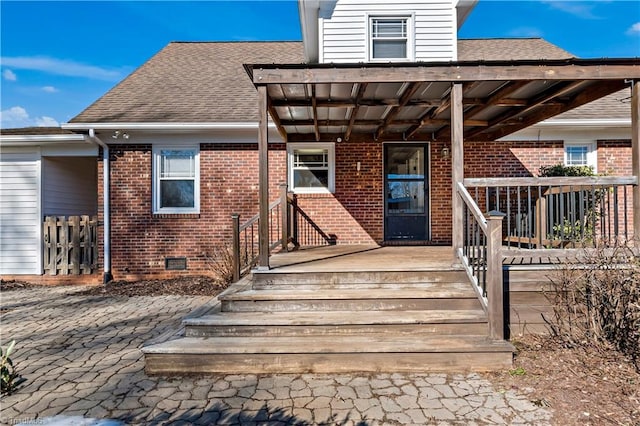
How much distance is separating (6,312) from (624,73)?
30.1ft

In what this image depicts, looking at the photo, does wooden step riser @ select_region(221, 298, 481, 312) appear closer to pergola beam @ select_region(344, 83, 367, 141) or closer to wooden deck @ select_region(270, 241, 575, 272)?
wooden deck @ select_region(270, 241, 575, 272)

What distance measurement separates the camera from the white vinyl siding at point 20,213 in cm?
773

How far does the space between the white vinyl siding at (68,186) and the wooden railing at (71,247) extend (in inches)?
27.3

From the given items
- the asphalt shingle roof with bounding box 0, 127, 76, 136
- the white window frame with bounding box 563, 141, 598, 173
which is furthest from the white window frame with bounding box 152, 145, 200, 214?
the white window frame with bounding box 563, 141, 598, 173

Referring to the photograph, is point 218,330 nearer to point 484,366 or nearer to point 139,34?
point 484,366

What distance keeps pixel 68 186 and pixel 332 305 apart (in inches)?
317

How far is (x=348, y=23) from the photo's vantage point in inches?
280

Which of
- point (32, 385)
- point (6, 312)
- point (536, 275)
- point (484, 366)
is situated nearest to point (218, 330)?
point (32, 385)

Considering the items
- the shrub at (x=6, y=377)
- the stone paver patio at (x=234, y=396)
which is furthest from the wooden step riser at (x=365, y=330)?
the shrub at (x=6, y=377)

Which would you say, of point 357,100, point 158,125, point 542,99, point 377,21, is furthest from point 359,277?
point 377,21

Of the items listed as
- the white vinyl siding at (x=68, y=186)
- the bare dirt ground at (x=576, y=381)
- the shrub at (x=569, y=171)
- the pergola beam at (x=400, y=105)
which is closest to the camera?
the bare dirt ground at (x=576, y=381)

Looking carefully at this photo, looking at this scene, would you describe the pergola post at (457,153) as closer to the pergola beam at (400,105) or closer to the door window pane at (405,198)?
the pergola beam at (400,105)

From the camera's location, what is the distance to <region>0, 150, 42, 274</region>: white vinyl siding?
25.4 feet

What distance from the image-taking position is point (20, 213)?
780cm
